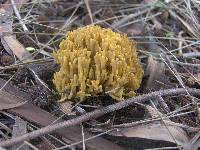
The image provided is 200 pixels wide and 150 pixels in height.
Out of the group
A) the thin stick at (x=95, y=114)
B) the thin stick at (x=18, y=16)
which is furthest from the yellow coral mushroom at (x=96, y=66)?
the thin stick at (x=18, y=16)

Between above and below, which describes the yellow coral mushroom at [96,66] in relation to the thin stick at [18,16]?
below

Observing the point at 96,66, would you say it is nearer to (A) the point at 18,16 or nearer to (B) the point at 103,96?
(B) the point at 103,96

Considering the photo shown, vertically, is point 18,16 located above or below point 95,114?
above

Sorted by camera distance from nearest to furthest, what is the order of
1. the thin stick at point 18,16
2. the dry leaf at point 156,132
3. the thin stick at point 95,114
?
1. the thin stick at point 95,114
2. the dry leaf at point 156,132
3. the thin stick at point 18,16

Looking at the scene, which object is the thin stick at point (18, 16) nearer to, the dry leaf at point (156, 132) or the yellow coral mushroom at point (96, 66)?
the yellow coral mushroom at point (96, 66)

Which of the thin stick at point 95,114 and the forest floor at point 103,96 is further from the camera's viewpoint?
the forest floor at point 103,96

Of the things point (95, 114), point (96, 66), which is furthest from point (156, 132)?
point (96, 66)

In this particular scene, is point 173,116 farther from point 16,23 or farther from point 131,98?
point 16,23

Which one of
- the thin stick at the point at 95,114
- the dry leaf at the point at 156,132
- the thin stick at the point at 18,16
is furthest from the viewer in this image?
the thin stick at the point at 18,16
